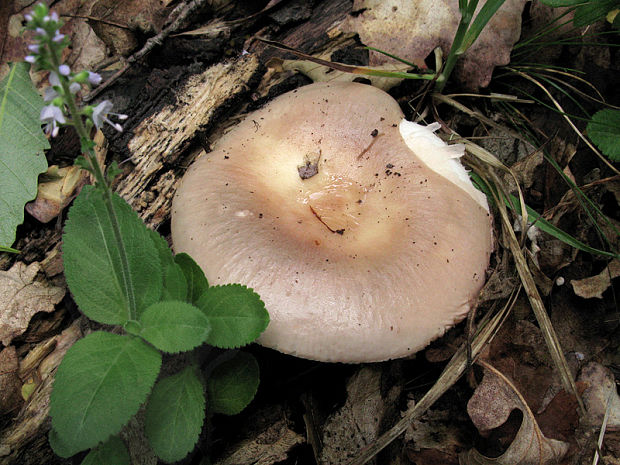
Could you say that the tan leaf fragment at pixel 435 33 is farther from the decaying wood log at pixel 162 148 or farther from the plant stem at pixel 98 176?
the plant stem at pixel 98 176

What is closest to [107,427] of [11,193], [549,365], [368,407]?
[368,407]

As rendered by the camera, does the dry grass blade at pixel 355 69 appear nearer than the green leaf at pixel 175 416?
No

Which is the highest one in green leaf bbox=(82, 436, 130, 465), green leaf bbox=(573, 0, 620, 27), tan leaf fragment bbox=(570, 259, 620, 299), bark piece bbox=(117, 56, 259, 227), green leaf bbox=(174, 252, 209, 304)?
bark piece bbox=(117, 56, 259, 227)

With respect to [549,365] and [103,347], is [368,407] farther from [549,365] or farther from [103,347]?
[103,347]

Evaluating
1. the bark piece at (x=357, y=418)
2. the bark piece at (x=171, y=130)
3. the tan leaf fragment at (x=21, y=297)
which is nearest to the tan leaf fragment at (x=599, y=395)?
the bark piece at (x=357, y=418)

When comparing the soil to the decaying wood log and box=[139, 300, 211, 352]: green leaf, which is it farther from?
box=[139, 300, 211, 352]: green leaf

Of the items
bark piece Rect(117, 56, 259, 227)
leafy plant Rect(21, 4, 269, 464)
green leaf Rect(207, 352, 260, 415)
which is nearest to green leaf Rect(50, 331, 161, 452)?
leafy plant Rect(21, 4, 269, 464)

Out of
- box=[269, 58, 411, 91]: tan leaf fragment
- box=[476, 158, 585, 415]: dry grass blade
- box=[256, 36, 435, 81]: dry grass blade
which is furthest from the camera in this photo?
box=[269, 58, 411, 91]: tan leaf fragment
